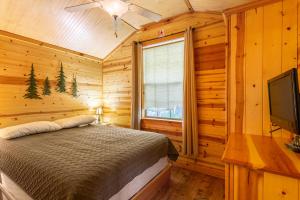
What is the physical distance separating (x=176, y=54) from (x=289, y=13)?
177 centimetres

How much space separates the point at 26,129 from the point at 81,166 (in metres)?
1.60

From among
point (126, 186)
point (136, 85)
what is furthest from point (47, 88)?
point (126, 186)

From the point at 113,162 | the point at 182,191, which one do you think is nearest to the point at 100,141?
the point at 113,162

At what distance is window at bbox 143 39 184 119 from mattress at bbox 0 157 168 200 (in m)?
1.34

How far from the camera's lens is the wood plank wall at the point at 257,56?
5.09 feet

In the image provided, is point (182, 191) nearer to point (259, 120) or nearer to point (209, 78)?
point (259, 120)

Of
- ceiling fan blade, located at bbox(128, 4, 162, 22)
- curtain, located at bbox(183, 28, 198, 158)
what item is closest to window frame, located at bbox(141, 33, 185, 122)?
curtain, located at bbox(183, 28, 198, 158)

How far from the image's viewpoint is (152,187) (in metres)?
1.95

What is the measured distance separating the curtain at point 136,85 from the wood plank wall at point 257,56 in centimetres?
198

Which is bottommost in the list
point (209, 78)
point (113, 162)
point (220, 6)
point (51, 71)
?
point (113, 162)

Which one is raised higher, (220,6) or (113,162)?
(220,6)

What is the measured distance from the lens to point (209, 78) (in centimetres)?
276

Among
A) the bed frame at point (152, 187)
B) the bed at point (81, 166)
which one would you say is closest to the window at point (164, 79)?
the bed at point (81, 166)

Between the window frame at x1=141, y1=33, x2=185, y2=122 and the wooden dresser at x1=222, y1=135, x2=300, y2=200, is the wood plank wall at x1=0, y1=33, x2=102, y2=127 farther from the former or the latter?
the wooden dresser at x1=222, y1=135, x2=300, y2=200
